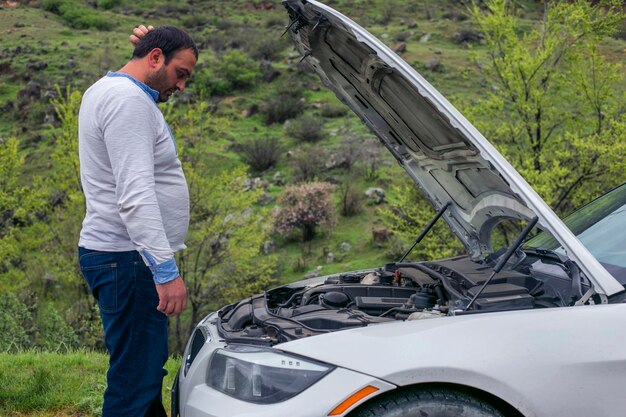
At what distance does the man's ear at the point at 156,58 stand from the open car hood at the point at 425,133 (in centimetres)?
81

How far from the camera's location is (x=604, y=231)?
343 cm

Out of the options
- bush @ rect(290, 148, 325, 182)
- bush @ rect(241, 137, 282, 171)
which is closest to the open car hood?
bush @ rect(290, 148, 325, 182)

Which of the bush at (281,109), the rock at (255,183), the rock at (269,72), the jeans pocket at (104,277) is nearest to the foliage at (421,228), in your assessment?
the rock at (255,183)

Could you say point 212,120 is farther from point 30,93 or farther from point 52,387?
point 52,387

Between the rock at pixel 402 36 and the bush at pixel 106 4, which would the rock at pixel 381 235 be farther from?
the bush at pixel 106 4

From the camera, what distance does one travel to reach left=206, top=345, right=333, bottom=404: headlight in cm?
256

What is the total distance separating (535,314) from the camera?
2.67m

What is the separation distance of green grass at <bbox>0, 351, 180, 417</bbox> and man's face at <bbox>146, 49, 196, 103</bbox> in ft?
7.35

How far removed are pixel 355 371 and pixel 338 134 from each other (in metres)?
32.1

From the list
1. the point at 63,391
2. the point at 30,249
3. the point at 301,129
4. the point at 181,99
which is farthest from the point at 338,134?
the point at 63,391

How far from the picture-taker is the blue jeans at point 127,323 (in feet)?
10.2

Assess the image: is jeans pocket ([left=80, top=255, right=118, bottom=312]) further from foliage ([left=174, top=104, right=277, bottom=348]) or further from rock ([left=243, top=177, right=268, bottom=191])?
rock ([left=243, top=177, right=268, bottom=191])

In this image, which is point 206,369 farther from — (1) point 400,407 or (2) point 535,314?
(2) point 535,314

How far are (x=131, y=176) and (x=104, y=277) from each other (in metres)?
0.54
